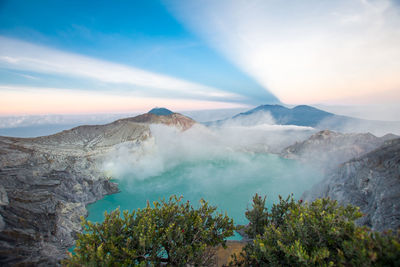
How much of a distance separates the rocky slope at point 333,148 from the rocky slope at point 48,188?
61.4m

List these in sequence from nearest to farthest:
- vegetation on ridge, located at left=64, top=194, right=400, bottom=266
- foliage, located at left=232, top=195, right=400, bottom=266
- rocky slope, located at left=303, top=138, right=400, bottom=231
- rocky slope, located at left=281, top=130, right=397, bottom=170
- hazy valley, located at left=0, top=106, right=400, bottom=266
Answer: foliage, located at left=232, top=195, right=400, bottom=266 → vegetation on ridge, located at left=64, top=194, right=400, bottom=266 → rocky slope, located at left=303, top=138, right=400, bottom=231 → hazy valley, located at left=0, top=106, right=400, bottom=266 → rocky slope, located at left=281, top=130, right=397, bottom=170

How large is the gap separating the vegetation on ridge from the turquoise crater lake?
2207cm

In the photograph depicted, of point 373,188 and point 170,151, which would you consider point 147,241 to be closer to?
point 373,188

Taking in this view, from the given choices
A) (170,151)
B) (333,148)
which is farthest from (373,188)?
(170,151)

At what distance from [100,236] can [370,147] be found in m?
68.8

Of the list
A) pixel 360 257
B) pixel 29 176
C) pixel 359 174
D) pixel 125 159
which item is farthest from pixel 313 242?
pixel 125 159

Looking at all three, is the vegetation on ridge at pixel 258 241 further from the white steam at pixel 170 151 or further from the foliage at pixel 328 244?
the white steam at pixel 170 151

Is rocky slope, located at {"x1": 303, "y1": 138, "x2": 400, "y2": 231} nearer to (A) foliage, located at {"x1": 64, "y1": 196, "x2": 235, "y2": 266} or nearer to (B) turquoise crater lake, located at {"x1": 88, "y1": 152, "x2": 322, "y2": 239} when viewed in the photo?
(B) turquoise crater lake, located at {"x1": 88, "y1": 152, "x2": 322, "y2": 239}

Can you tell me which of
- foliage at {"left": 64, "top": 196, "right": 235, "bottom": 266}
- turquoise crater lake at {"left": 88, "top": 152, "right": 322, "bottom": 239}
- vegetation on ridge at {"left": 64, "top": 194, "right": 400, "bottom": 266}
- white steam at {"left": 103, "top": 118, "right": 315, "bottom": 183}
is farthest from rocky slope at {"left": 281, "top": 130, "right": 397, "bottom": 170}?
foliage at {"left": 64, "top": 196, "right": 235, "bottom": 266}

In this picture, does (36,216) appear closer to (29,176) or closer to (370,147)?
(29,176)

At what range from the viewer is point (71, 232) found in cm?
2239

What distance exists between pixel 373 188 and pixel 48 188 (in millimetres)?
46819

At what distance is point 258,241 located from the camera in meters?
8.44

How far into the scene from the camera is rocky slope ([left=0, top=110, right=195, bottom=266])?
16.2 metres
